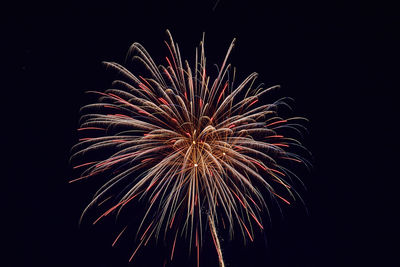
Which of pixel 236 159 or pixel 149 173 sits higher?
pixel 236 159

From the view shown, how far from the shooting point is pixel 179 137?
1559 cm

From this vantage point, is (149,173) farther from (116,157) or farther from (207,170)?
(207,170)

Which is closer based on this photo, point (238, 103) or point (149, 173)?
point (149, 173)

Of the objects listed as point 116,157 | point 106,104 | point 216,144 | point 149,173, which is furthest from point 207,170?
point 106,104

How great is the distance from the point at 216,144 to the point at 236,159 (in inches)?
46.9

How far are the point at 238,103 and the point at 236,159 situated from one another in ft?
8.33

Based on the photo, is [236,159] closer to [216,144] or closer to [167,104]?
[216,144]

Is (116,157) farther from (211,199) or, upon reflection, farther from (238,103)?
(238,103)

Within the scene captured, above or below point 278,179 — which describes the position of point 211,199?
below

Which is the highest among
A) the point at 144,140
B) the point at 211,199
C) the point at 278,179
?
the point at 144,140

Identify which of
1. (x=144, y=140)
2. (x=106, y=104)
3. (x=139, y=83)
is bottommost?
(x=144, y=140)

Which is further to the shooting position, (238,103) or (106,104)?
(238,103)

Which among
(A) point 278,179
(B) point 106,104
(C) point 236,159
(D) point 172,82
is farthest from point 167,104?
(A) point 278,179

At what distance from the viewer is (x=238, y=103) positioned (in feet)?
52.8
